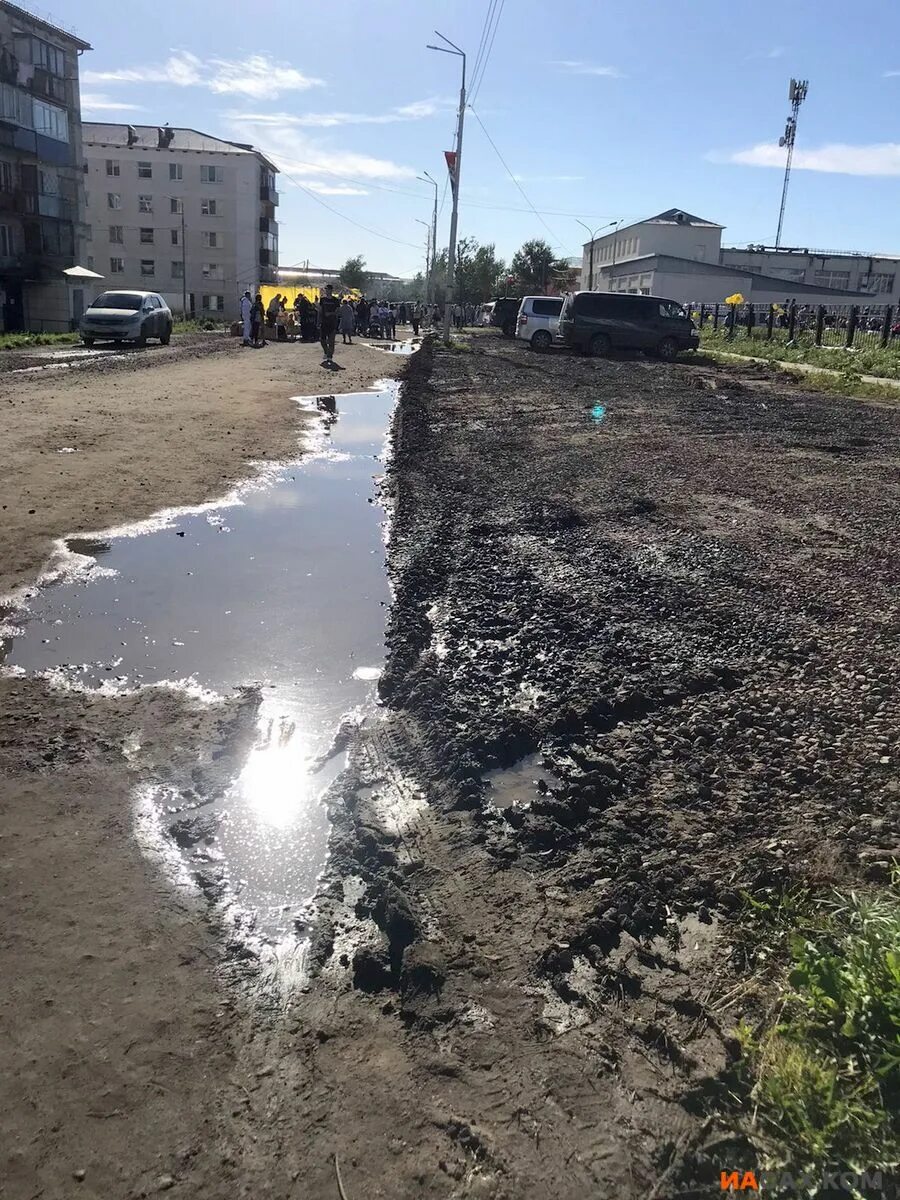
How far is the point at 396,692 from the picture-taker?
4598 millimetres

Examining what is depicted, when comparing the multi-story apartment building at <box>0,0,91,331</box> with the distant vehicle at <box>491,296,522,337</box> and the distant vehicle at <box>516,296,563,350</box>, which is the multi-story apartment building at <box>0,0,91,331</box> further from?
the distant vehicle at <box>516,296,563,350</box>

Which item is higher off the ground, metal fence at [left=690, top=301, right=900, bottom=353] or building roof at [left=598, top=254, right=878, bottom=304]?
building roof at [left=598, top=254, right=878, bottom=304]

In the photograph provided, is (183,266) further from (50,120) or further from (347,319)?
(347,319)

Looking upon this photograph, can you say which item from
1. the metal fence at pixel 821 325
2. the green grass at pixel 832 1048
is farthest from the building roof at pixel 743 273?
the green grass at pixel 832 1048

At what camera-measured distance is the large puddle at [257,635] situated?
11.2 feet

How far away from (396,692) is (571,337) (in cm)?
2840

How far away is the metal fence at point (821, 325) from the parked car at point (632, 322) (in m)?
3.94

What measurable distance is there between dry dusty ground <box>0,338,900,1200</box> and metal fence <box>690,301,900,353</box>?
24400 mm

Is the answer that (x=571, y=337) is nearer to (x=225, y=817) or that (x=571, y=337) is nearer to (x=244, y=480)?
(x=244, y=480)

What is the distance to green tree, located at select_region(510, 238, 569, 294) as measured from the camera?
98438mm

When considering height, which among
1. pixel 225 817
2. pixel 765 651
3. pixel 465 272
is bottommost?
pixel 225 817

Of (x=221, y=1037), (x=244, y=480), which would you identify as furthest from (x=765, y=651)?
(x=244, y=480)

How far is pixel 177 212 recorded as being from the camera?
79.9 m

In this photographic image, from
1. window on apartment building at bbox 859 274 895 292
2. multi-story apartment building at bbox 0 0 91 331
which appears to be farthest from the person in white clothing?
window on apartment building at bbox 859 274 895 292
